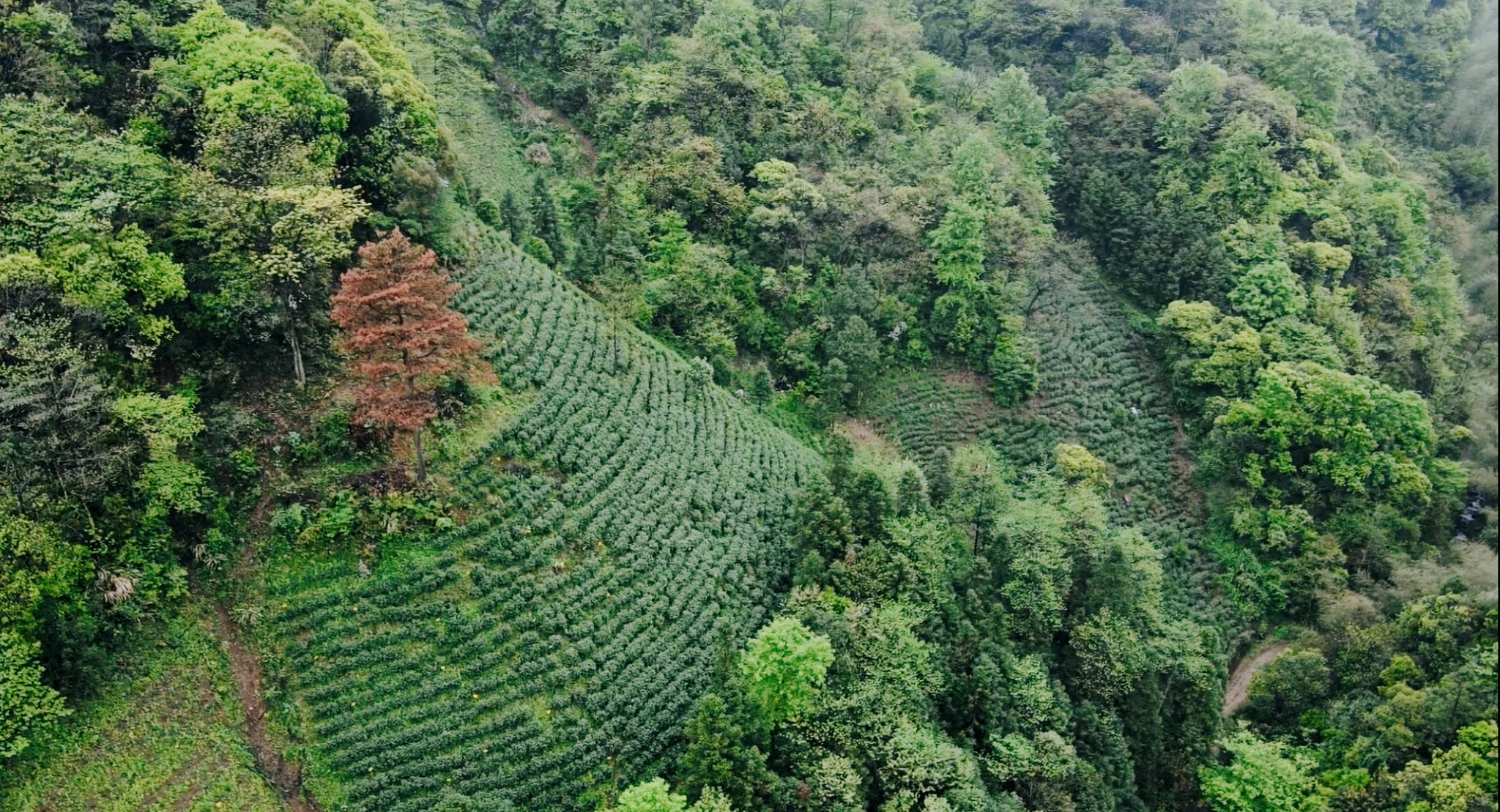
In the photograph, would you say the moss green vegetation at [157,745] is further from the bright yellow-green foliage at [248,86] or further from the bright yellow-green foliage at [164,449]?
the bright yellow-green foliage at [248,86]

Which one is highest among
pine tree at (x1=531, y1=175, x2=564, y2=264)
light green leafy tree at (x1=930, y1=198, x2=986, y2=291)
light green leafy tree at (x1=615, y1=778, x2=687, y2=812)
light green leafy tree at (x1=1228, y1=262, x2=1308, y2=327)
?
light green leafy tree at (x1=1228, y1=262, x2=1308, y2=327)

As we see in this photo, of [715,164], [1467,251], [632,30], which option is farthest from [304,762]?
[632,30]

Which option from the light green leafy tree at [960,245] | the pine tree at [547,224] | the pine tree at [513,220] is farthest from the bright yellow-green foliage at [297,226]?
the light green leafy tree at [960,245]

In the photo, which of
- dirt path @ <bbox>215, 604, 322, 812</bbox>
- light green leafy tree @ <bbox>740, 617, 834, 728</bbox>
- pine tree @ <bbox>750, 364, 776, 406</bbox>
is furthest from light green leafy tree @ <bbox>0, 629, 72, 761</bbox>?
pine tree @ <bbox>750, 364, 776, 406</bbox>

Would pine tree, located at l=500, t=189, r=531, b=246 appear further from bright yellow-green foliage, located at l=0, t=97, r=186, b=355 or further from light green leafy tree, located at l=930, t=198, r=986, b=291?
light green leafy tree, located at l=930, t=198, r=986, b=291

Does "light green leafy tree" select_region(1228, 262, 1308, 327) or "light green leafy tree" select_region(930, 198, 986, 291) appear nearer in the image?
"light green leafy tree" select_region(1228, 262, 1308, 327)

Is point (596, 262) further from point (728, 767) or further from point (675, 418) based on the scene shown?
point (728, 767)

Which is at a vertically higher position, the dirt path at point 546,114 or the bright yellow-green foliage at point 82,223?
the bright yellow-green foliage at point 82,223
